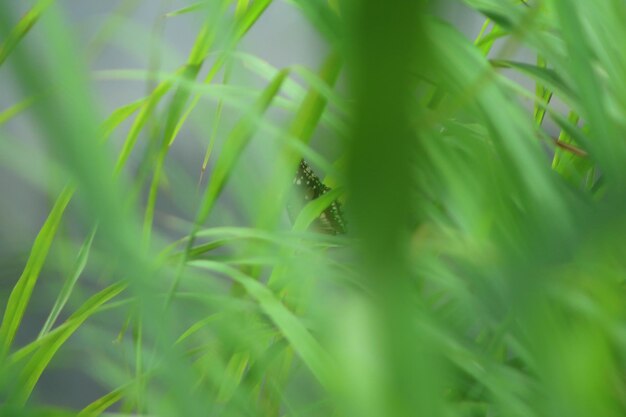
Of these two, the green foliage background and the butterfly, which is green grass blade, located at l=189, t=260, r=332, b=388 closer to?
the green foliage background

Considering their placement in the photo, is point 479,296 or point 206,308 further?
point 206,308

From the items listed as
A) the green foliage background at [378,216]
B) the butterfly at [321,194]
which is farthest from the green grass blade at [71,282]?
the butterfly at [321,194]

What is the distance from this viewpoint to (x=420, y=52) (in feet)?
0.15

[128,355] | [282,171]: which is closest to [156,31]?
[282,171]

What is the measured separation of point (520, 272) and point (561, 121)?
0.16 meters

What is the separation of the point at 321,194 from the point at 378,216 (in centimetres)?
37

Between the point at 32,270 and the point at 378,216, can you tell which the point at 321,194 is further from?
the point at 378,216

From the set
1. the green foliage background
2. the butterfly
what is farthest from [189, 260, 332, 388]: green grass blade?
the butterfly

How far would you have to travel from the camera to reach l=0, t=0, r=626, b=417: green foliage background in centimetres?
5

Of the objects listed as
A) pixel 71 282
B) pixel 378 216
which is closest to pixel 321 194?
pixel 71 282

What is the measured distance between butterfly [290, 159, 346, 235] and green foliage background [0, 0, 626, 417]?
0.06m

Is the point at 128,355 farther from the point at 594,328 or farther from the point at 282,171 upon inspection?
the point at 594,328

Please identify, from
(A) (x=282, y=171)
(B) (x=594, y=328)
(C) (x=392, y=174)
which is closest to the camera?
(C) (x=392, y=174)

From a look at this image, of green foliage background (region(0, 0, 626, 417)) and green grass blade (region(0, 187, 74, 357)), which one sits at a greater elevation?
green foliage background (region(0, 0, 626, 417))
